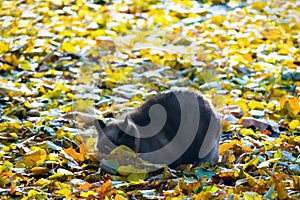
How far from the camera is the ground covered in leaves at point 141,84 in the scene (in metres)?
4.21

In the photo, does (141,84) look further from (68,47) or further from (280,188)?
(280,188)

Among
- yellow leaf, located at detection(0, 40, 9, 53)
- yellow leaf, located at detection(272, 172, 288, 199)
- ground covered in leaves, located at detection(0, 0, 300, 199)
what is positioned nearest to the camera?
yellow leaf, located at detection(272, 172, 288, 199)

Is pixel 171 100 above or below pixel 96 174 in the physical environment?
above

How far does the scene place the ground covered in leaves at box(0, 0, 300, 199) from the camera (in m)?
4.21

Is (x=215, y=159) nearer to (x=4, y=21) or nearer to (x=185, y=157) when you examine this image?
(x=185, y=157)

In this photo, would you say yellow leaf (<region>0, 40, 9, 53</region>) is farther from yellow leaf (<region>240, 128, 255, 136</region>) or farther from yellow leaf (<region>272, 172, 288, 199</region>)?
yellow leaf (<region>272, 172, 288, 199</region>)

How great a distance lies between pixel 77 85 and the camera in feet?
20.8

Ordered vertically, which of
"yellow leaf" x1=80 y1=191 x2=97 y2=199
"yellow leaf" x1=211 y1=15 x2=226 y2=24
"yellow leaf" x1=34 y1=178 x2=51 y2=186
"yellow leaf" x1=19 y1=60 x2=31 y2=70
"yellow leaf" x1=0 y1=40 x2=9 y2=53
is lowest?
"yellow leaf" x1=19 y1=60 x2=31 y2=70

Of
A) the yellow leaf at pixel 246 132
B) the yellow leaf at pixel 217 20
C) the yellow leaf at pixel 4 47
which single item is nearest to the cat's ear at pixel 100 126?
the yellow leaf at pixel 246 132

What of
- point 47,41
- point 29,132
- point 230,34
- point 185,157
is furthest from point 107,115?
point 230,34

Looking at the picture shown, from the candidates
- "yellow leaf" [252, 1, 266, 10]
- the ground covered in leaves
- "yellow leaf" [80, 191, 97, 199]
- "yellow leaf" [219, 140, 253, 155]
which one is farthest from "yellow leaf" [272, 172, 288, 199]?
"yellow leaf" [252, 1, 266, 10]

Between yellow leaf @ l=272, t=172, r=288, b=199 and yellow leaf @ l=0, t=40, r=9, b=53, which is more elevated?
yellow leaf @ l=272, t=172, r=288, b=199

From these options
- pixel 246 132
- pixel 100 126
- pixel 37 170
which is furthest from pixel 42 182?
pixel 246 132

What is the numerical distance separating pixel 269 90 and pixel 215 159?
1749 mm
